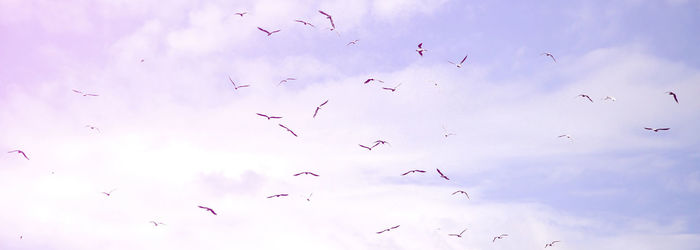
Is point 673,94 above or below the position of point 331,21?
above

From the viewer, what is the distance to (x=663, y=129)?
38.9 m

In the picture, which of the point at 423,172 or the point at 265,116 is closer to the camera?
the point at 265,116

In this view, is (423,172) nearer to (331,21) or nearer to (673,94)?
(331,21)

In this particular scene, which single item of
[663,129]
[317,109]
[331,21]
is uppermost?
[663,129]

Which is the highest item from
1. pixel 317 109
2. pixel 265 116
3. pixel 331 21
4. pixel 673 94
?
pixel 673 94

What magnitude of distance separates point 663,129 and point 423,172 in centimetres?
2584

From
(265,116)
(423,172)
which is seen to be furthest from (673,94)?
(265,116)

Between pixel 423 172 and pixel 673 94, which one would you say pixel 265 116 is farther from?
pixel 673 94

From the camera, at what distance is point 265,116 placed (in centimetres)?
3366

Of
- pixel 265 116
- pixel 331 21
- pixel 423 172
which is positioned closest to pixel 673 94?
pixel 423 172

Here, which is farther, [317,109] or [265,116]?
[317,109]

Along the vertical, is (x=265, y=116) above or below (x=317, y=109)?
below

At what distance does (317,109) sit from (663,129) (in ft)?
119

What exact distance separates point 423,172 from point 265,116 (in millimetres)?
16403
